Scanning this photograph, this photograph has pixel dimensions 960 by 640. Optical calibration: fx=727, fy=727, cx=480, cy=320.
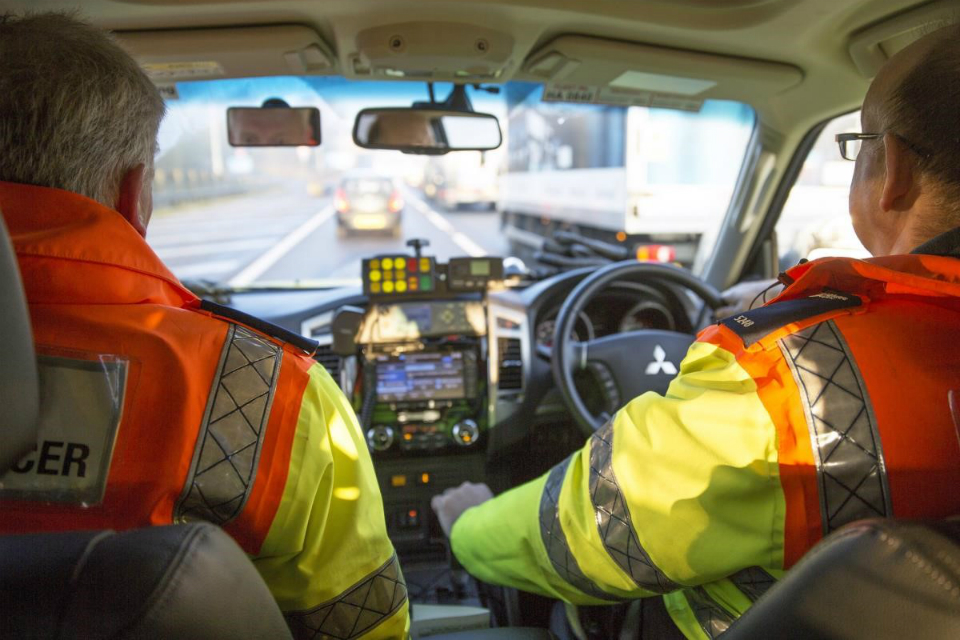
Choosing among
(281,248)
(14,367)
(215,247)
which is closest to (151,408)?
(14,367)

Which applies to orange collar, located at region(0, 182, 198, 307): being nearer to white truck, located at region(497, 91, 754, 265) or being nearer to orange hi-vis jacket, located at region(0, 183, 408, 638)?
orange hi-vis jacket, located at region(0, 183, 408, 638)

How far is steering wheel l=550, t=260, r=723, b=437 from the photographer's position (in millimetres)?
2799

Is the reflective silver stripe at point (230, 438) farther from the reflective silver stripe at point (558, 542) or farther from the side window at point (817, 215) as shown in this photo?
the side window at point (817, 215)

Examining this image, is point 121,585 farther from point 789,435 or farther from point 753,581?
point 753,581

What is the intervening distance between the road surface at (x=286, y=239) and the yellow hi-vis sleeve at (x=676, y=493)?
20.3 feet

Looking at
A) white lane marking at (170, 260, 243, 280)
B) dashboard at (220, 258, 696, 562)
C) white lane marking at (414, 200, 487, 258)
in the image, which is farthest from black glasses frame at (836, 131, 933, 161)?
white lane marking at (414, 200, 487, 258)

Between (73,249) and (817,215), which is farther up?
(817,215)

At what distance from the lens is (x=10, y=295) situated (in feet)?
2.84

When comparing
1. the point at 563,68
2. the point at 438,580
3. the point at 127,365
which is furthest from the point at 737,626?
the point at 563,68

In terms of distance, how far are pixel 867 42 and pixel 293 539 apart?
250 centimetres

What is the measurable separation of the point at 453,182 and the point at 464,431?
409 inches

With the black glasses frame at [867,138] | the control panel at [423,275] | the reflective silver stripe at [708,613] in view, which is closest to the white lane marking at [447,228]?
the control panel at [423,275]

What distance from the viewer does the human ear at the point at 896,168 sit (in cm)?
134

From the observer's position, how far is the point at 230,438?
1.14m
